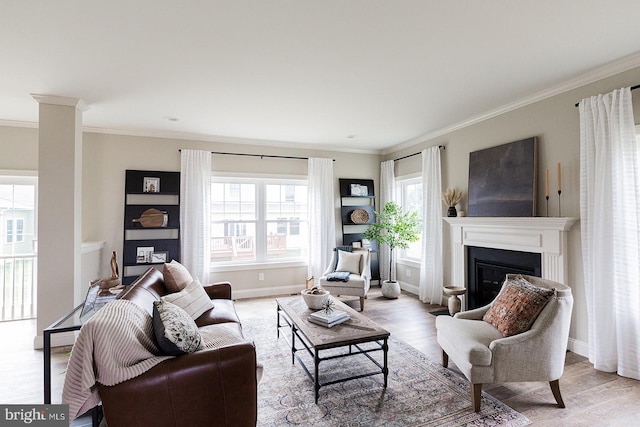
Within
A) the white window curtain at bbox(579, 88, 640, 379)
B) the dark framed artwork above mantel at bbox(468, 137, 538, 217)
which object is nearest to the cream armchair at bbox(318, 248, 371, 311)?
the dark framed artwork above mantel at bbox(468, 137, 538, 217)

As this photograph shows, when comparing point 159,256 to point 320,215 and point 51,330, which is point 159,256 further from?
point 51,330

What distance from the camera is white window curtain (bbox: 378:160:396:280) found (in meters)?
5.66

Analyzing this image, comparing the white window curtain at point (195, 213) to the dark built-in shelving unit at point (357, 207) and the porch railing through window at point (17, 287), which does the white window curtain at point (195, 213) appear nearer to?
the porch railing through window at point (17, 287)

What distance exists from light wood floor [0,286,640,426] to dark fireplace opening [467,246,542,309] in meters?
0.77

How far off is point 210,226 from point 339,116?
261 centimetres

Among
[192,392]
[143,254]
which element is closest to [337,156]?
[143,254]

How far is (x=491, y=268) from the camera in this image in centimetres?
377

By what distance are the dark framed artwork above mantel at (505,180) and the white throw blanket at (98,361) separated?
3.64 meters

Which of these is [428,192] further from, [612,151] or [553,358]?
[553,358]

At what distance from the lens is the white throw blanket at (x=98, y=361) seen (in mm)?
1463

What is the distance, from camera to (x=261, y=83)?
2986 millimetres

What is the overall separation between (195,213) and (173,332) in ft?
10.7

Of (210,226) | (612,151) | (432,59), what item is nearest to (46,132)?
(210,226)

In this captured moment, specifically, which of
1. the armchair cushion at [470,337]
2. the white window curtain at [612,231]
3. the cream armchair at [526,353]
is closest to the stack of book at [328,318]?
the armchair cushion at [470,337]
